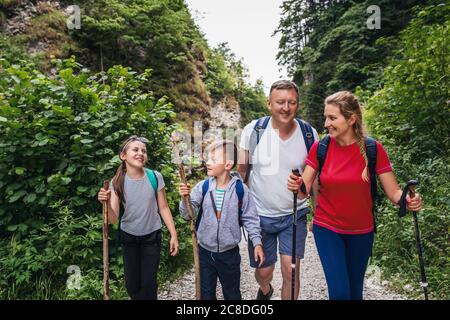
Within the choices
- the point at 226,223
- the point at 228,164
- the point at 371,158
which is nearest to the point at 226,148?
the point at 228,164

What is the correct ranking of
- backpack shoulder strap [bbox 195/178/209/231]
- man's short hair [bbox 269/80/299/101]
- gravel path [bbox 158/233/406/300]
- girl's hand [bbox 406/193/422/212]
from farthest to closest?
gravel path [bbox 158/233/406/300]
man's short hair [bbox 269/80/299/101]
backpack shoulder strap [bbox 195/178/209/231]
girl's hand [bbox 406/193/422/212]

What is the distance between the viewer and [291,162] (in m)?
3.30

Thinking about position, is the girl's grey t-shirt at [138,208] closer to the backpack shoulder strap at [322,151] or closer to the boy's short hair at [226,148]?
the boy's short hair at [226,148]

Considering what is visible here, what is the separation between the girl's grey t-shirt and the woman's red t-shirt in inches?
64.2

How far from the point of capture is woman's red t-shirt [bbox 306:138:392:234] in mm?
2715

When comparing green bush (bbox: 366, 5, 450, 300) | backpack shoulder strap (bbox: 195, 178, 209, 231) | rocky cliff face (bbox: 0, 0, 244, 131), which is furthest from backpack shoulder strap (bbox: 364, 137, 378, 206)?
rocky cliff face (bbox: 0, 0, 244, 131)

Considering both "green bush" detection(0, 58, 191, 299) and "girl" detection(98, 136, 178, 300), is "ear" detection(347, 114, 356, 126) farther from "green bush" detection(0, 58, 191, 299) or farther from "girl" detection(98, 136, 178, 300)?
"green bush" detection(0, 58, 191, 299)

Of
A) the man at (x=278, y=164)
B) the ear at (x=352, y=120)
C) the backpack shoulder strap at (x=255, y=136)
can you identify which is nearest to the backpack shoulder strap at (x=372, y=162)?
the ear at (x=352, y=120)

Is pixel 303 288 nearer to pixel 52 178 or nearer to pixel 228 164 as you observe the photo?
pixel 228 164

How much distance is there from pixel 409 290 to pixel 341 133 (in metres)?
3.17

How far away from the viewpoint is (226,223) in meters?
3.02

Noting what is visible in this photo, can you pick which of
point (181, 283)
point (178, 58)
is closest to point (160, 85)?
Answer: point (178, 58)

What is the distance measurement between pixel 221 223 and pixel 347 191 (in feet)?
3.68

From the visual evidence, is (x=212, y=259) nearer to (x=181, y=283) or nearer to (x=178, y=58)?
(x=181, y=283)
